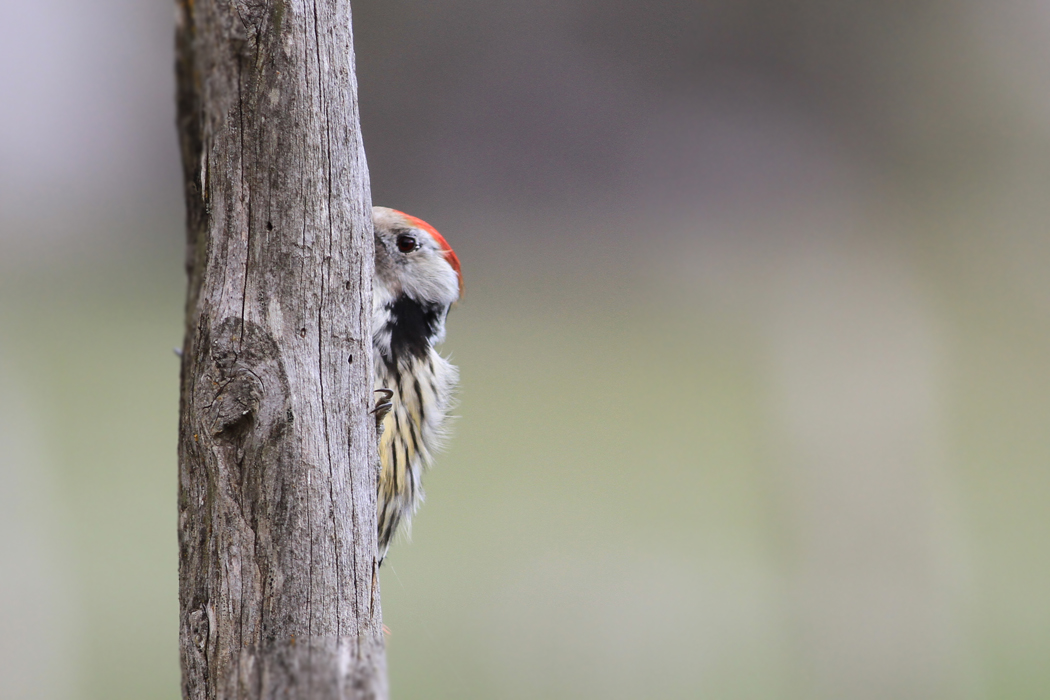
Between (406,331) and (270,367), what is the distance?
0.56m

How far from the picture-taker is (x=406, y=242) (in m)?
1.11

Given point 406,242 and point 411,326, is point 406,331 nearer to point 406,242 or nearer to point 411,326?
point 411,326

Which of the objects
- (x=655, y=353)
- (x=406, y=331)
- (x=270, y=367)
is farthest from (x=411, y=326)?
(x=655, y=353)

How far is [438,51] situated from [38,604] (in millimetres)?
2634

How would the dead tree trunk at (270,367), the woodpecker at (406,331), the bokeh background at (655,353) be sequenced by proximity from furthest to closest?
the bokeh background at (655,353)
the woodpecker at (406,331)
the dead tree trunk at (270,367)

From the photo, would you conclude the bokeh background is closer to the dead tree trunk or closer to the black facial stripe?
the black facial stripe

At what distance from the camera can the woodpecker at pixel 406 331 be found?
1.09 meters

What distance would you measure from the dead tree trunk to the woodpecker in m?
0.49

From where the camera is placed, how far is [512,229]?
156 inches

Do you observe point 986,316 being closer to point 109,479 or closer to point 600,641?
point 600,641

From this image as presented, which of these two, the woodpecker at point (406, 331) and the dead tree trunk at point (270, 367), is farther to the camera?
the woodpecker at point (406, 331)

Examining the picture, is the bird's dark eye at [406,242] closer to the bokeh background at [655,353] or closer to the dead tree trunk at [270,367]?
the dead tree trunk at [270,367]

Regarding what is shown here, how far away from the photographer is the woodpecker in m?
1.09

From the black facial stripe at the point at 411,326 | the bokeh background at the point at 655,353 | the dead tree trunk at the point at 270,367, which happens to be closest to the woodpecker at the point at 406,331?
the black facial stripe at the point at 411,326
